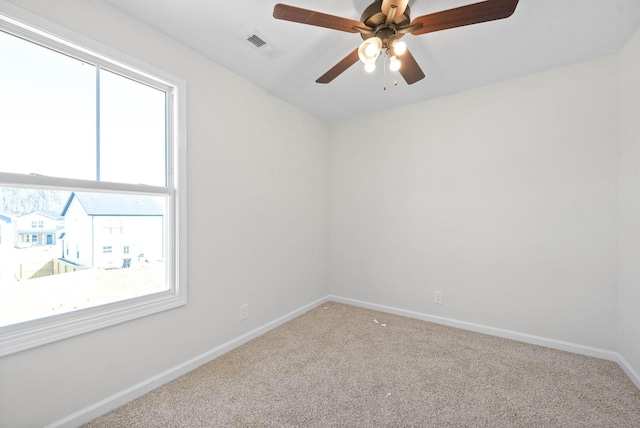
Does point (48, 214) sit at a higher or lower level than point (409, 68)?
lower

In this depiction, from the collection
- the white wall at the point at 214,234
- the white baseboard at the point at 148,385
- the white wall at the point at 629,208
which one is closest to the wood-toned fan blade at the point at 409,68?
the white wall at the point at 214,234

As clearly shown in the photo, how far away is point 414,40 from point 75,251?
2668mm

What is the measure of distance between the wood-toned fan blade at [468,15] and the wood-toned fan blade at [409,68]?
0.61ft

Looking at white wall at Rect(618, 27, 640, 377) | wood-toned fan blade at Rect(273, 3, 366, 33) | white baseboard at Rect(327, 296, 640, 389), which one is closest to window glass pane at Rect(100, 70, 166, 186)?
wood-toned fan blade at Rect(273, 3, 366, 33)

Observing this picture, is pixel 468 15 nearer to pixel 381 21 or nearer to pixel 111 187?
pixel 381 21

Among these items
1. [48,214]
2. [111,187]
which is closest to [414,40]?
[111,187]

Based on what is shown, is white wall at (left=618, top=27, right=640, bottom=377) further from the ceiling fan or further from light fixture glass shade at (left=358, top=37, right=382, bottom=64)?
light fixture glass shade at (left=358, top=37, right=382, bottom=64)

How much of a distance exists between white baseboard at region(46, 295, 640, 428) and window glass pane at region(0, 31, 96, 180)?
138cm

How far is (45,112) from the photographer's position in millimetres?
1512

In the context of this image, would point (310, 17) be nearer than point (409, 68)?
Yes

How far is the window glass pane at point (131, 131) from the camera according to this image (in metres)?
1.74

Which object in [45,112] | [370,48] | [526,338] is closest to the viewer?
[370,48]

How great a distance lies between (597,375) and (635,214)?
1.21 m

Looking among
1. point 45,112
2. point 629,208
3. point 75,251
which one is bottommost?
point 75,251
